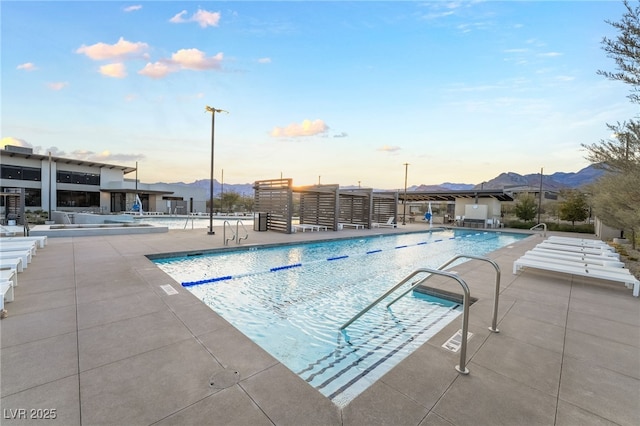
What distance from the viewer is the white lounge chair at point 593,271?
478 centimetres

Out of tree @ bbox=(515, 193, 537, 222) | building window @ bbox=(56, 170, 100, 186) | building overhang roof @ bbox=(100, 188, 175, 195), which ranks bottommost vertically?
tree @ bbox=(515, 193, 537, 222)

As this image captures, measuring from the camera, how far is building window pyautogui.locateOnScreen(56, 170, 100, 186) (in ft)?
94.6

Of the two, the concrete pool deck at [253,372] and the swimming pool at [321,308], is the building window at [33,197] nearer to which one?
the swimming pool at [321,308]

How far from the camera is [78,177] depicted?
1180 inches

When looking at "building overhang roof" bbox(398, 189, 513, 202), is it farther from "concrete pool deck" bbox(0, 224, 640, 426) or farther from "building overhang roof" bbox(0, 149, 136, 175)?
"building overhang roof" bbox(0, 149, 136, 175)

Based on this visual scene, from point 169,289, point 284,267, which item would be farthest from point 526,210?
point 169,289

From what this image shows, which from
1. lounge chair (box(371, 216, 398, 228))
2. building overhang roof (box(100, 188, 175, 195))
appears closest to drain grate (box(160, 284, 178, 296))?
lounge chair (box(371, 216, 398, 228))

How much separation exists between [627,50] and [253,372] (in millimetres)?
6585

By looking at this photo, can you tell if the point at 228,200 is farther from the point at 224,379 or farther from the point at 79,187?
the point at 224,379

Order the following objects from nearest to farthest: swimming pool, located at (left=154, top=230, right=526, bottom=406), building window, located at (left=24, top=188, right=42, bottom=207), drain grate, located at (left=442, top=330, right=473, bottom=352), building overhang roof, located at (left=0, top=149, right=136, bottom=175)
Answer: drain grate, located at (left=442, top=330, right=473, bottom=352), swimming pool, located at (left=154, top=230, right=526, bottom=406), building overhang roof, located at (left=0, top=149, right=136, bottom=175), building window, located at (left=24, top=188, right=42, bottom=207)

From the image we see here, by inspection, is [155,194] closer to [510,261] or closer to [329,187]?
[329,187]

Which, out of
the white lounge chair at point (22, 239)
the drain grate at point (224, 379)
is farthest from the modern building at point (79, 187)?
the drain grate at point (224, 379)

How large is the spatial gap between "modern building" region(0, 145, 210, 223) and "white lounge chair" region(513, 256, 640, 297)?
28208 millimetres

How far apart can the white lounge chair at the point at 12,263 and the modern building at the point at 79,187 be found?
2371 centimetres
